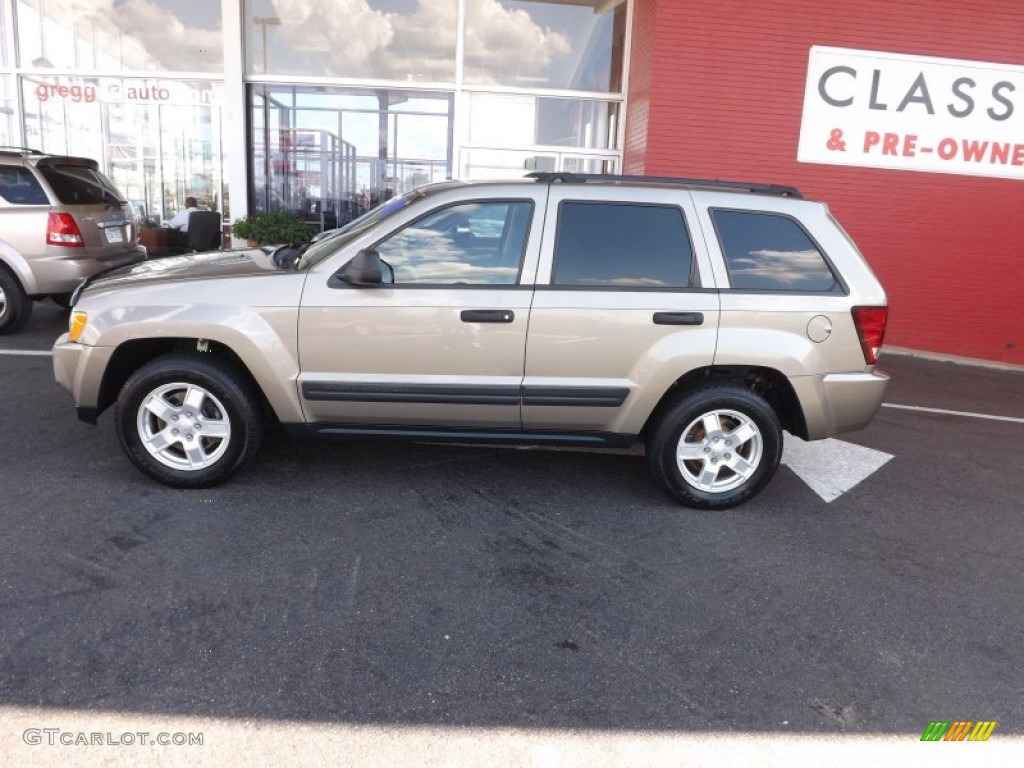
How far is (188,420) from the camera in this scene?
446 centimetres

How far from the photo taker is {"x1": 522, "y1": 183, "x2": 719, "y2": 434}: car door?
4383 millimetres

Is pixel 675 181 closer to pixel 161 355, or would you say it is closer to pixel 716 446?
pixel 716 446

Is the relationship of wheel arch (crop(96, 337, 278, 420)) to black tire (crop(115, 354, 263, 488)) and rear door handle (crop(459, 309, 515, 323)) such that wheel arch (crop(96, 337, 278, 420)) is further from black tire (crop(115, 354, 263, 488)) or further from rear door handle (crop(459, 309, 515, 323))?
rear door handle (crop(459, 309, 515, 323))

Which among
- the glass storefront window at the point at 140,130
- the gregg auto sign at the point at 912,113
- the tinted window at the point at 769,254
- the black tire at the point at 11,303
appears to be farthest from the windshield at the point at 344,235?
the glass storefront window at the point at 140,130

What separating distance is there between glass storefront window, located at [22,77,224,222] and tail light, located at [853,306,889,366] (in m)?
11.2

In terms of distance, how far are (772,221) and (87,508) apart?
13.4 ft

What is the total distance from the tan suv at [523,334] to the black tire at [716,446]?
11mm

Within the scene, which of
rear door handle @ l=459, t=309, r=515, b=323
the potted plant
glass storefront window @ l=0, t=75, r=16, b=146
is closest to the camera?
rear door handle @ l=459, t=309, r=515, b=323

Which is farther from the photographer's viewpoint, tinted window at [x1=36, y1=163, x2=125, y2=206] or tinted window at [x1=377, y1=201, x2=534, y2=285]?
tinted window at [x1=36, y1=163, x2=125, y2=206]

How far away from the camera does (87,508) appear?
4250 millimetres

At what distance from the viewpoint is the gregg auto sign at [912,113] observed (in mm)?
10125

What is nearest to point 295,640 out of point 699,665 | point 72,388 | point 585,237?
point 699,665

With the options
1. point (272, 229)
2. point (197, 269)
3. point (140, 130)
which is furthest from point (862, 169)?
point (140, 130)
